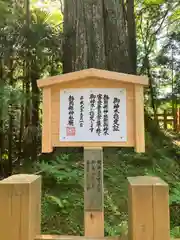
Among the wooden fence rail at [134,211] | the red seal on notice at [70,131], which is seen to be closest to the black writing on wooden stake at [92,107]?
the red seal on notice at [70,131]

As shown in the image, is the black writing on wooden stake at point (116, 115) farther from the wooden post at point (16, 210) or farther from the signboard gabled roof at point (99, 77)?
the wooden post at point (16, 210)

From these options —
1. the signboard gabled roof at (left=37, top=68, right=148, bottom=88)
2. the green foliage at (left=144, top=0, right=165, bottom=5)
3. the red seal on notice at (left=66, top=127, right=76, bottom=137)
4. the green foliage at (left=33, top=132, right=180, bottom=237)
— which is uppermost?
the green foliage at (left=144, top=0, right=165, bottom=5)

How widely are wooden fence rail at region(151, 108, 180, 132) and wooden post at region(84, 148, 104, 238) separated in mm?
11580

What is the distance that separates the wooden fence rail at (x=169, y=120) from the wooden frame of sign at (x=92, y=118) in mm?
11551

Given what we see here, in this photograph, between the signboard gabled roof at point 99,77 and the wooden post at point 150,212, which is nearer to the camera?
the wooden post at point 150,212

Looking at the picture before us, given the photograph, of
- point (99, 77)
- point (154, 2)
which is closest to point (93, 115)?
point (99, 77)

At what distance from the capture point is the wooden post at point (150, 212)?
1.79m

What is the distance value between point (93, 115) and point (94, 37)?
10.8ft

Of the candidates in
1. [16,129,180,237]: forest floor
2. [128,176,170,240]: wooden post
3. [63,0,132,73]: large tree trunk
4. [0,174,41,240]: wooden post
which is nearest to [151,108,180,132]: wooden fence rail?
[63,0,132,73]: large tree trunk

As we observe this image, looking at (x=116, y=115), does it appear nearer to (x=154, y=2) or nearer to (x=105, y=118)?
(x=105, y=118)

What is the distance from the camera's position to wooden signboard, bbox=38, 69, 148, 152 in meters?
2.23

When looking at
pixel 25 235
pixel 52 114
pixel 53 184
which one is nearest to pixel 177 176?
pixel 53 184

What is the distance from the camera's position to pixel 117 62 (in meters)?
5.45

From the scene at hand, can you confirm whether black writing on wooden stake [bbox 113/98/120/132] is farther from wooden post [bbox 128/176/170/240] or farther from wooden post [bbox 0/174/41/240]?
wooden post [bbox 0/174/41/240]
